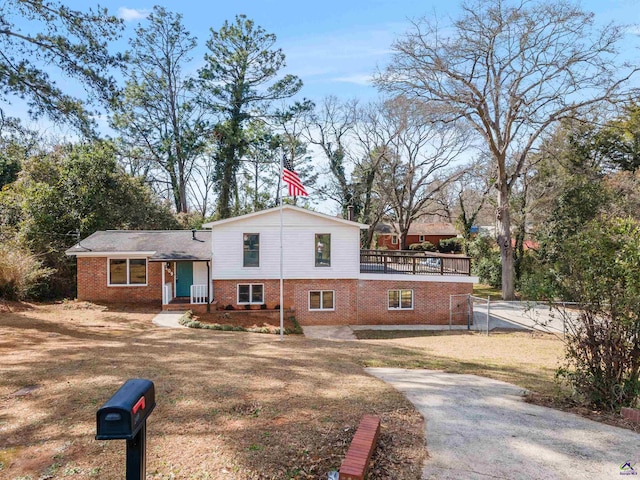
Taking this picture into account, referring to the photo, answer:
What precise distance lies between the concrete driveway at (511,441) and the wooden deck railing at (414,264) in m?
12.4

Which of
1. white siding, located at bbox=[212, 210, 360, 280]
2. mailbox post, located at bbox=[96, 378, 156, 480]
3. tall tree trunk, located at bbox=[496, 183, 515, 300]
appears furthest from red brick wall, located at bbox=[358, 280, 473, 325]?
mailbox post, located at bbox=[96, 378, 156, 480]

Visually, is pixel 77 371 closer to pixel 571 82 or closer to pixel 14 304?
pixel 14 304

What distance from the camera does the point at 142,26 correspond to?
2819cm

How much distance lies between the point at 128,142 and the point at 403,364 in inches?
1133

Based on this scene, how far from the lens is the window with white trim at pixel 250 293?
1738 centimetres

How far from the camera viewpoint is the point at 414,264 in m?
17.9

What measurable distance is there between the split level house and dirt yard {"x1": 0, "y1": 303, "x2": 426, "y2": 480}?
8.63 metres

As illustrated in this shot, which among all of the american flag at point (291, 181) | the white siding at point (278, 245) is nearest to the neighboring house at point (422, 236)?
the white siding at point (278, 245)

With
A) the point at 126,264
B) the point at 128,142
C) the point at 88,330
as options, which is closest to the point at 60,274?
the point at 126,264

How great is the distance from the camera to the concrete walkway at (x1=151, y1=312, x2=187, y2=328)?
44.5ft

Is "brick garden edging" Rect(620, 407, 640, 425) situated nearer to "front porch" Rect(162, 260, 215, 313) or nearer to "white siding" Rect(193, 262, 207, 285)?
"front porch" Rect(162, 260, 215, 313)

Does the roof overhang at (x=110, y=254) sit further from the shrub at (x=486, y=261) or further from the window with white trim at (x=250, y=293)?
the shrub at (x=486, y=261)

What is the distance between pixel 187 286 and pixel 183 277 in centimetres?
47

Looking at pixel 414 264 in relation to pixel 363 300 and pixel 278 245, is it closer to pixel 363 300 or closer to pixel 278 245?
pixel 363 300
